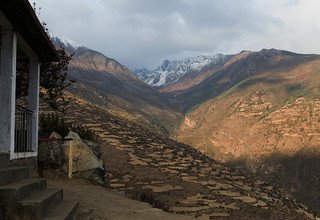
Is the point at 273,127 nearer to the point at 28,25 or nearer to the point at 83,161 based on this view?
the point at 83,161

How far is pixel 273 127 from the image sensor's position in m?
73.8

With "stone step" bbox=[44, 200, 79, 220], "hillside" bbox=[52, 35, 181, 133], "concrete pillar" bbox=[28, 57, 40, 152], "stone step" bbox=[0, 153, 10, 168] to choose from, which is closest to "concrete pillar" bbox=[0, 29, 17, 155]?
"stone step" bbox=[0, 153, 10, 168]

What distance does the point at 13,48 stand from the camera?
7.88 metres

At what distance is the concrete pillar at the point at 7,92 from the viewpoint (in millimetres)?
7762

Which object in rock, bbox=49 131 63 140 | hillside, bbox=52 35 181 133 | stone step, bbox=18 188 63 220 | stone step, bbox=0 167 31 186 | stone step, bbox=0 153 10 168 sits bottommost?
stone step, bbox=18 188 63 220

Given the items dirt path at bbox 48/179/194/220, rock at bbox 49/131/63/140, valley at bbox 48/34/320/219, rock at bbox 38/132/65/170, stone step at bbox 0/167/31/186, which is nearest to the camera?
stone step at bbox 0/167/31/186

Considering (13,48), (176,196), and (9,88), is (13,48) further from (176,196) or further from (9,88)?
(176,196)

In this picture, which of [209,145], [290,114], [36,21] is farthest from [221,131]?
[36,21]

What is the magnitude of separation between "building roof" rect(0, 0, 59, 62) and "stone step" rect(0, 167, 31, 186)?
8.61 feet

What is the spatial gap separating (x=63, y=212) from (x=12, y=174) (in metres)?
0.98

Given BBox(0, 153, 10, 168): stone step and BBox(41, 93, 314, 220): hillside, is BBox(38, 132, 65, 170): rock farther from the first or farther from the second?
BBox(0, 153, 10, 168): stone step

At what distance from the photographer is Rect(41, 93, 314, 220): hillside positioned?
1420cm

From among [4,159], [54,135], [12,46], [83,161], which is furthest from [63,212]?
[54,135]

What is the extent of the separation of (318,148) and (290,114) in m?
12.7
